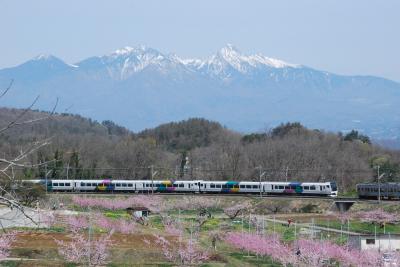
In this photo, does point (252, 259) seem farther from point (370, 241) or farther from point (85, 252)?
point (85, 252)

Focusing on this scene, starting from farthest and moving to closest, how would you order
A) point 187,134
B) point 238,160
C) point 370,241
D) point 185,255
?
point 187,134, point 238,160, point 370,241, point 185,255

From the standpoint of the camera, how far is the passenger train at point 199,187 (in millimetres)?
56344

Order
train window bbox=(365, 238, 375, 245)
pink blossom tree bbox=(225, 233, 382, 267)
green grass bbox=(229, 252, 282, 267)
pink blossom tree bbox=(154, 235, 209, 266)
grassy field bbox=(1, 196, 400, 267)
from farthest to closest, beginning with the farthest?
1. train window bbox=(365, 238, 375, 245)
2. green grass bbox=(229, 252, 282, 267)
3. pink blossom tree bbox=(225, 233, 382, 267)
4. pink blossom tree bbox=(154, 235, 209, 266)
5. grassy field bbox=(1, 196, 400, 267)

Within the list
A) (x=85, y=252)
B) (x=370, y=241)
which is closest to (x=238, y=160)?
(x=370, y=241)

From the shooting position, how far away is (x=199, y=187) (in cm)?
5969

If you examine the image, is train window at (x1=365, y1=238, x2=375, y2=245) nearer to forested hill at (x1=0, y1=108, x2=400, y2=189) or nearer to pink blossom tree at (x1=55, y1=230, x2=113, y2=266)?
pink blossom tree at (x1=55, y1=230, x2=113, y2=266)

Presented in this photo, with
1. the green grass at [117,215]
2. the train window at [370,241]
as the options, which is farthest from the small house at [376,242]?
the green grass at [117,215]

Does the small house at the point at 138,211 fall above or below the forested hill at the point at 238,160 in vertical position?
below

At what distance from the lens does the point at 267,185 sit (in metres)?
57.2

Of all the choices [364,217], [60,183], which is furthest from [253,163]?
[364,217]

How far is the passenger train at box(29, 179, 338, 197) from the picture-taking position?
56344 mm

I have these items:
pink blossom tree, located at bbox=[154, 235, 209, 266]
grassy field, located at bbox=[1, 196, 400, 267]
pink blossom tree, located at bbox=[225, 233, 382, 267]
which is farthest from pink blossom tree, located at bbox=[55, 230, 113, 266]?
pink blossom tree, located at bbox=[225, 233, 382, 267]

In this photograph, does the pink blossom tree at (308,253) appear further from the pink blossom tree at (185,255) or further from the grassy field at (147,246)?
the pink blossom tree at (185,255)

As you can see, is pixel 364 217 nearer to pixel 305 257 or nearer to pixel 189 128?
pixel 305 257
